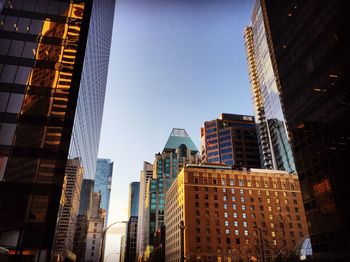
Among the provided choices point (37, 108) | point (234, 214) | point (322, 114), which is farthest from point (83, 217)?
point (322, 114)

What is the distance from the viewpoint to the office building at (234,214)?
105 metres

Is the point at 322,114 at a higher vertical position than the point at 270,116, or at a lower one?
lower

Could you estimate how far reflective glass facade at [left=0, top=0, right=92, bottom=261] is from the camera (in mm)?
40312

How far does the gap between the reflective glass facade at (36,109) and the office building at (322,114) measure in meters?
35.5

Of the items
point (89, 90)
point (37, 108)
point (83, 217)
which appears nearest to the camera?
point (37, 108)

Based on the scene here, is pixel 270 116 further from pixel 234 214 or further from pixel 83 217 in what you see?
pixel 83 217

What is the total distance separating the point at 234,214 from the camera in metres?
113

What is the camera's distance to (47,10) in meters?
51.1

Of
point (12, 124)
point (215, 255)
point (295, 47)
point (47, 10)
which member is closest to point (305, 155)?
point (295, 47)

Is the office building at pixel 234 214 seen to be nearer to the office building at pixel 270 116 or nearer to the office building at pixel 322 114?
the office building at pixel 270 116

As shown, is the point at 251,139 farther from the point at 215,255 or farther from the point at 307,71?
the point at 307,71

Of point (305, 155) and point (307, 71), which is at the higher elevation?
point (307, 71)

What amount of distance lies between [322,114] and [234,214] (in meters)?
78.9

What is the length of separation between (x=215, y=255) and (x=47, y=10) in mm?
88404
